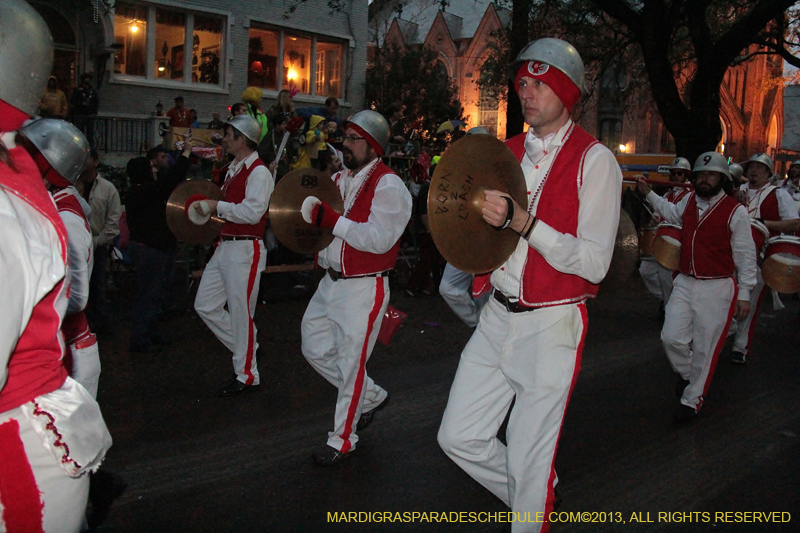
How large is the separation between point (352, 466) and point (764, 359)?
18.8 feet

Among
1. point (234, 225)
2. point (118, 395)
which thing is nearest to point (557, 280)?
point (234, 225)

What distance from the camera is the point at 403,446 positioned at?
4996mm

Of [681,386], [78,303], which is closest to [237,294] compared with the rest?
[78,303]

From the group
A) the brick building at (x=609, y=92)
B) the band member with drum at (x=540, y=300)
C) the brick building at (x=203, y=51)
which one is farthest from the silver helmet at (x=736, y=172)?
the brick building at (x=609, y=92)

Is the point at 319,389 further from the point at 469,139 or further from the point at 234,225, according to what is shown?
the point at 469,139

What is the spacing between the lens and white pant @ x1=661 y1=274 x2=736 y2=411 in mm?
5848

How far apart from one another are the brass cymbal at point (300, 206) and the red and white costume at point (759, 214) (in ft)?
17.5

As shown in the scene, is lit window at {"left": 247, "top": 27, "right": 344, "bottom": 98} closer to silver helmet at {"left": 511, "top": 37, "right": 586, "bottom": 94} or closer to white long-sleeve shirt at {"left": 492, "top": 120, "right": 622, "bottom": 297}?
silver helmet at {"left": 511, "top": 37, "right": 586, "bottom": 94}

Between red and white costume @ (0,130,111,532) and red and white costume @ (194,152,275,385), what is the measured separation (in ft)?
13.0

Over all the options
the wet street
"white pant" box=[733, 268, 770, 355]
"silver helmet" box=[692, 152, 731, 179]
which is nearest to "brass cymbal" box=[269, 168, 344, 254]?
the wet street

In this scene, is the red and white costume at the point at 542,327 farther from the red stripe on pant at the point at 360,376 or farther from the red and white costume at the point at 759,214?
the red and white costume at the point at 759,214

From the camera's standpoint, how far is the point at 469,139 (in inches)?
116

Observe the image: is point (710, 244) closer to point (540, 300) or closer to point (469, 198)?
point (540, 300)

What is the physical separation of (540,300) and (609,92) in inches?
1554
